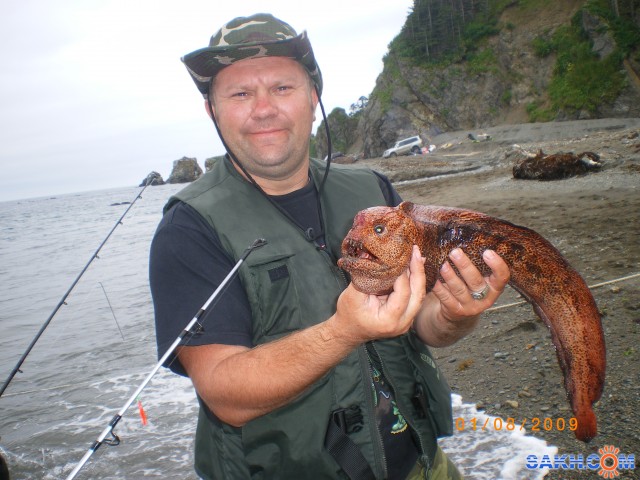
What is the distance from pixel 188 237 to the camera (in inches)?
101

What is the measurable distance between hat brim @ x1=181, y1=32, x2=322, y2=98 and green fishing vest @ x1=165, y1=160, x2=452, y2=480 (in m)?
0.67

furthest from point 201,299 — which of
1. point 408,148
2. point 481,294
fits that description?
point 408,148

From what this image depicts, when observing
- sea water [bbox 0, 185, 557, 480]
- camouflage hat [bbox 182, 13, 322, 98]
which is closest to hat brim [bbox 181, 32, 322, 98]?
camouflage hat [bbox 182, 13, 322, 98]

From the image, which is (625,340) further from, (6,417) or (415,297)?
(6,417)

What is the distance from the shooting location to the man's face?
293 cm

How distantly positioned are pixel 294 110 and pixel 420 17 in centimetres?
6328

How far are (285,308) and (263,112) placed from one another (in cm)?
125

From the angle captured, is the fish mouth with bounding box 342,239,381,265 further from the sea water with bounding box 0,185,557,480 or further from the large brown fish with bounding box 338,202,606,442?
the sea water with bounding box 0,185,557,480

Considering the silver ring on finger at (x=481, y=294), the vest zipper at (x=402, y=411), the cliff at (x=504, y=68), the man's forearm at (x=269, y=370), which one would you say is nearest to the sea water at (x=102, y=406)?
the man's forearm at (x=269, y=370)

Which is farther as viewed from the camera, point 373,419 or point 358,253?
point 373,419
